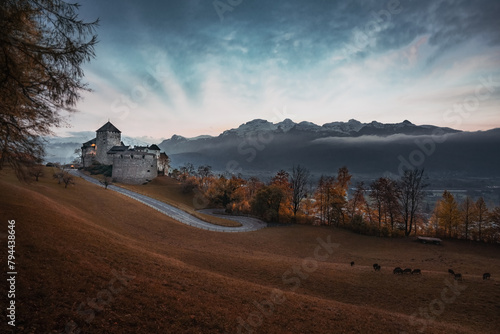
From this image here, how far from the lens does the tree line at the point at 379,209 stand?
3807 centimetres

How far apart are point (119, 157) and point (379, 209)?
78.1 meters

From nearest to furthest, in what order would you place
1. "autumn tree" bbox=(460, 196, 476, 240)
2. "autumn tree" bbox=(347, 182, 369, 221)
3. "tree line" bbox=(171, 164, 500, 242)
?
"autumn tree" bbox=(460, 196, 476, 240) < "tree line" bbox=(171, 164, 500, 242) < "autumn tree" bbox=(347, 182, 369, 221)

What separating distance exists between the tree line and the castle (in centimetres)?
3592

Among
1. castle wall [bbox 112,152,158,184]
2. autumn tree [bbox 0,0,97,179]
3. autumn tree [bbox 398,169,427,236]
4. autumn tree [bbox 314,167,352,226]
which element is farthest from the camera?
castle wall [bbox 112,152,158,184]

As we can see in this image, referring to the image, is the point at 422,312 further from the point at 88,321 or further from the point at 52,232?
the point at 52,232

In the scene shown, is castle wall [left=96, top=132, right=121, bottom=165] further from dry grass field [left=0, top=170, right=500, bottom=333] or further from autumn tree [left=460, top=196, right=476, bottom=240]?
autumn tree [left=460, top=196, right=476, bottom=240]

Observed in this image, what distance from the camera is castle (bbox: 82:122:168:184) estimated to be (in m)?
73.3

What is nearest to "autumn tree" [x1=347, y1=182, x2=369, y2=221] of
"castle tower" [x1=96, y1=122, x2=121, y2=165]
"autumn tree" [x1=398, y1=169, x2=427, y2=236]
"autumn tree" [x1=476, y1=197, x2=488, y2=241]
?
"autumn tree" [x1=398, y1=169, x2=427, y2=236]

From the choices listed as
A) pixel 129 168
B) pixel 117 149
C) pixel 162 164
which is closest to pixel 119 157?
pixel 129 168

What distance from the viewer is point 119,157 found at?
240ft

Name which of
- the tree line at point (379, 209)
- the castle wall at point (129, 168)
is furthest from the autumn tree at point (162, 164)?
the tree line at point (379, 209)

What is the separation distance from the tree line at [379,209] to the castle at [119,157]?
118 ft

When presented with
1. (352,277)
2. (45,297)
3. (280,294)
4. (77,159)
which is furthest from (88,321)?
(77,159)

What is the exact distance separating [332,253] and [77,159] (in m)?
118
